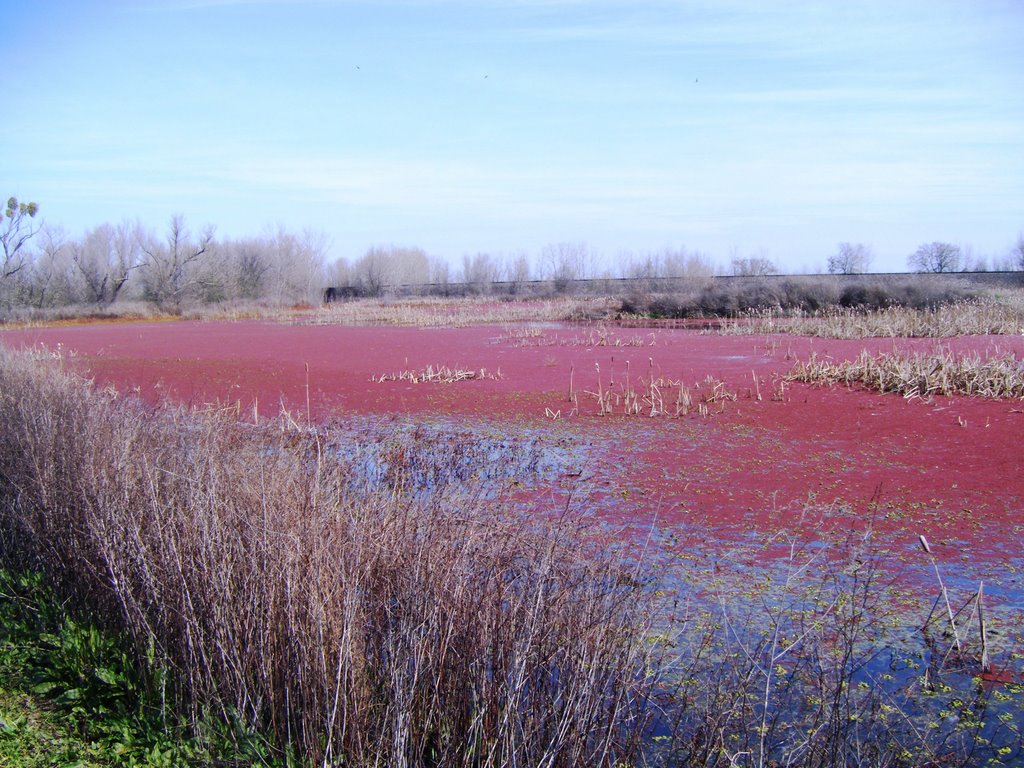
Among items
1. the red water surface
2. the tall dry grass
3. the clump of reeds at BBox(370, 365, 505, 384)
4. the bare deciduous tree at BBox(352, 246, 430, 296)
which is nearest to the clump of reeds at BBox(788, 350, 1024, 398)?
the red water surface

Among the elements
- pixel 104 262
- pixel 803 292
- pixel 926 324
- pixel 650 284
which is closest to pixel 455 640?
pixel 926 324

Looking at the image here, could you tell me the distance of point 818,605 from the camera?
5.22 meters

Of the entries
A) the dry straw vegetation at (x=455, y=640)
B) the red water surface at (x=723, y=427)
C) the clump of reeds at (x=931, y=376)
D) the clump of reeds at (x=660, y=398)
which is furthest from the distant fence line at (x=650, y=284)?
the dry straw vegetation at (x=455, y=640)

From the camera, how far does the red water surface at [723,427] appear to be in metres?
7.12

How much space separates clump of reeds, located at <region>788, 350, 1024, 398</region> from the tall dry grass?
943cm

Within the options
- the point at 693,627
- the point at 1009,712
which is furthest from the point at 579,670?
the point at 1009,712

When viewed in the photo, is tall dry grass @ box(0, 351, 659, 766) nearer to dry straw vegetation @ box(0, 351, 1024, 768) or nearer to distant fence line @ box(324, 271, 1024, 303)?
dry straw vegetation @ box(0, 351, 1024, 768)

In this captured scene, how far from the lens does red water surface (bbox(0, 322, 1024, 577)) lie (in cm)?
712

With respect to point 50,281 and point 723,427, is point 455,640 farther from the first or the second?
point 50,281

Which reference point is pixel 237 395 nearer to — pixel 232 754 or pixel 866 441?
pixel 866 441

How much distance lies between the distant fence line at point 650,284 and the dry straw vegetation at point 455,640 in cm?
2989

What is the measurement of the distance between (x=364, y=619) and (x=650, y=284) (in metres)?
36.8

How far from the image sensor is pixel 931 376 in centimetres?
1245

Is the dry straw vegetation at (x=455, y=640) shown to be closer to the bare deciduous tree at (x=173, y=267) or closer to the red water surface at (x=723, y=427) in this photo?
the red water surface at (x=723, y=427)
